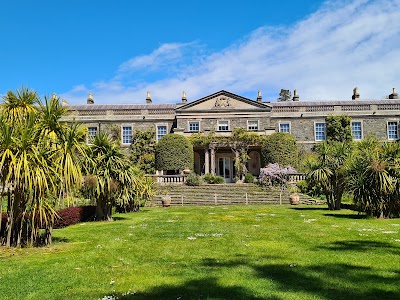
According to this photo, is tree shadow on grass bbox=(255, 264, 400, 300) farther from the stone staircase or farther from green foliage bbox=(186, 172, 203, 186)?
green foliage bbox=(186, 172, 203, 186)

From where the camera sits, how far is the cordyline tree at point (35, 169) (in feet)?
27.6

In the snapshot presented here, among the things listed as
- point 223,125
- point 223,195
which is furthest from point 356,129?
point 223,195

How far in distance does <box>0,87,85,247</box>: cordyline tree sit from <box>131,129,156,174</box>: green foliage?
1073 inches

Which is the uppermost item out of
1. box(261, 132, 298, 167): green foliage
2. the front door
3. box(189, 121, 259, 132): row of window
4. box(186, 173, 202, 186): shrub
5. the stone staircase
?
box(189, 121, 259, 132): row of window

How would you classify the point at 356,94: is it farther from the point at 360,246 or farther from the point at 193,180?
the point at 360,246

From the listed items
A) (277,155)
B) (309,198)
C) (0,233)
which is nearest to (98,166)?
A: (0,233)

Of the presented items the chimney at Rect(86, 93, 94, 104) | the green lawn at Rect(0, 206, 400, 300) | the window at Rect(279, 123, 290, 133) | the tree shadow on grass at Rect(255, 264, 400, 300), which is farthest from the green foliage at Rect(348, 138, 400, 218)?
the chimney at Rect(86, 93, 94, 104)

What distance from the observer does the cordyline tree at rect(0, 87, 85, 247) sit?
27.6 feet

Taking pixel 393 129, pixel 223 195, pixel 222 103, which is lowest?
pixel 223 195

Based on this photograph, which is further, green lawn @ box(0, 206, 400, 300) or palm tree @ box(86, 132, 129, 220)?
palm tree @ box(86, 132, 129, 220)

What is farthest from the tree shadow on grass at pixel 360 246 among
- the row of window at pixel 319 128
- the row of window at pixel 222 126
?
the row of window at pixel 222 126

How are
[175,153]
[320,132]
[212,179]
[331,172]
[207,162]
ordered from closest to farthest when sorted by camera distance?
1. [331,172]
2. [212,179]
3. [175,153]
4. [207,162]
5. [320,132]

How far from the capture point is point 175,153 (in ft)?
114

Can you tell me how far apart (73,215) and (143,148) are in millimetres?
23829
